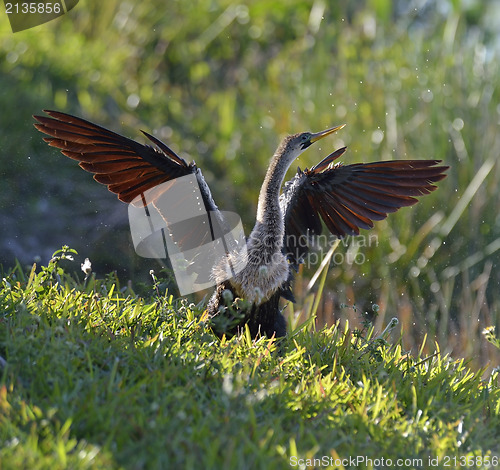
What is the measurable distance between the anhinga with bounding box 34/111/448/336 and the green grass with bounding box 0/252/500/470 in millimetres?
233

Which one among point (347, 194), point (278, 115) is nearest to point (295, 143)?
point (347, 194)

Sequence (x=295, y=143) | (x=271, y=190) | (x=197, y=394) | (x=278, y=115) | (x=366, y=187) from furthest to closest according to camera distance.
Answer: (x=278, y=115) → (x=366, y=187) → (x=295, y=143) → (x=271, y=190) → (x=197, y=394)

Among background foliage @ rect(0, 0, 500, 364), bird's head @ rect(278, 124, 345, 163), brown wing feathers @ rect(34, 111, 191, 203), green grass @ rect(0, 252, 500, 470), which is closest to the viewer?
green grass @ rect(0, 252, 500, 470)

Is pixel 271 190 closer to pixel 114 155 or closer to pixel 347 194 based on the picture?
pixel 347 194

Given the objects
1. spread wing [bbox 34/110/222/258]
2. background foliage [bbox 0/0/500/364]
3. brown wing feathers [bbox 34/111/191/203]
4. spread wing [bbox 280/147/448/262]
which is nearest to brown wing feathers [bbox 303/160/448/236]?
spread wing [bbox 280/147/448/262]

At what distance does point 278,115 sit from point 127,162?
3.88 meters

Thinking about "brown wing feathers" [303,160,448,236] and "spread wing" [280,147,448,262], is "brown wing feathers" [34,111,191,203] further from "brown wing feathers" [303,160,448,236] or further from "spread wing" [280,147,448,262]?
"brown wing feathers" [303,160,448,236]

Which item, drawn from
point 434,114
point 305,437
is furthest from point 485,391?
point 434,114

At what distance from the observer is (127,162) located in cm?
375

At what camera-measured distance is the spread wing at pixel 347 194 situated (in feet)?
13.5

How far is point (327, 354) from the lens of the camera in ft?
12.0

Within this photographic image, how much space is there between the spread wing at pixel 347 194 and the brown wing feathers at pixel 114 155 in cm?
74

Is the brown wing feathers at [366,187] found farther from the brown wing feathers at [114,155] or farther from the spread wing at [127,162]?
the brown wing feathers at [114,155]

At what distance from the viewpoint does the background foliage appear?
233 inches
